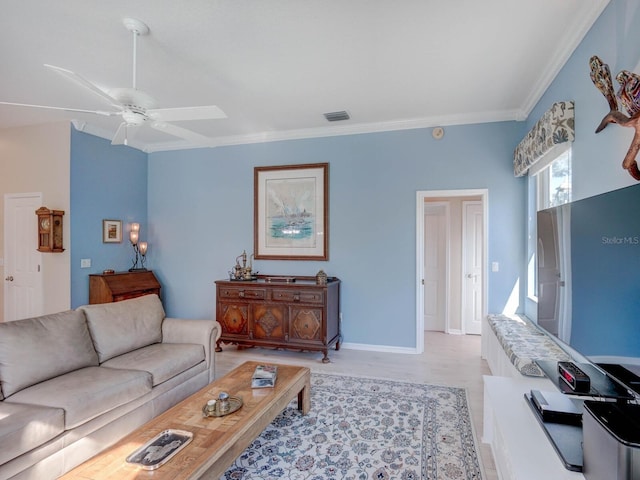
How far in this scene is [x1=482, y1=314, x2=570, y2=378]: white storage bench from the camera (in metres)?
2.36

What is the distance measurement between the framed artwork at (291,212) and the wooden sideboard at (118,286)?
5.65ft

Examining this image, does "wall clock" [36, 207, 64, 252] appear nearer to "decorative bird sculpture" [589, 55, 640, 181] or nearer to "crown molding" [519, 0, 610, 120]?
"decorative bird sculpture" [589, 55, 640, 181]

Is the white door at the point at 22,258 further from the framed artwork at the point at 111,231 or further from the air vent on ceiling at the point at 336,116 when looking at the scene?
the air vent on ceiling at the point at 336,116

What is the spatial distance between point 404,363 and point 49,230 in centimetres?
458

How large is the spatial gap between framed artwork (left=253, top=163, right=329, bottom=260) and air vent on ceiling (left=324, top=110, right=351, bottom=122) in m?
0.63

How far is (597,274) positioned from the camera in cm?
147

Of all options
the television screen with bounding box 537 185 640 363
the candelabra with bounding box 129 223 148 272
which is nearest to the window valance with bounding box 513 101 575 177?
the television screen with bounding box 537 185 640 363

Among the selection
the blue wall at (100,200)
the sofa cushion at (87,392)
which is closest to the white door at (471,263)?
the sofa cushion at (87,392)

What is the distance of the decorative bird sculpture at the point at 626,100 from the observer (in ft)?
4.95

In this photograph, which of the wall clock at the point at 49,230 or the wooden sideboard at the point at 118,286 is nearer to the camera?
the wall clock at the point at 49,230

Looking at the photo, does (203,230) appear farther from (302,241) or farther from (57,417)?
(57,417)

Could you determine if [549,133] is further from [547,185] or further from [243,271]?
[243,271]

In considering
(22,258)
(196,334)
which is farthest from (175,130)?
(22,258)

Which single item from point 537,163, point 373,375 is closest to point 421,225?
point 537,163
